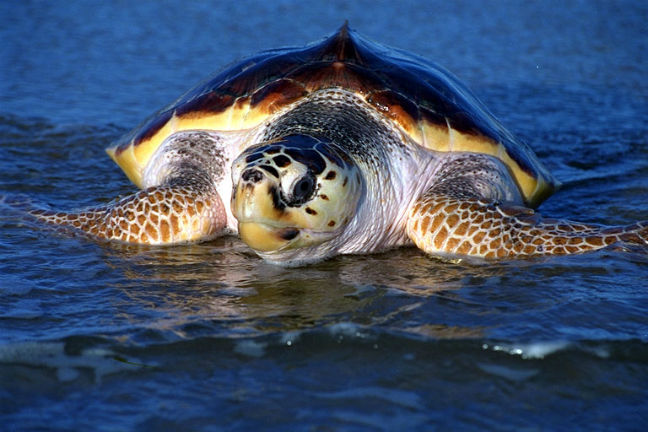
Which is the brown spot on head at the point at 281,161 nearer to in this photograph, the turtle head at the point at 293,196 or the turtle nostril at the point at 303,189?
the turtle head at the point at 293,196

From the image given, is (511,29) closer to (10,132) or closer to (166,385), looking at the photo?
(10,132)

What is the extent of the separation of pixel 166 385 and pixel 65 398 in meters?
0.38

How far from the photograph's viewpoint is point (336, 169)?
14.2ft

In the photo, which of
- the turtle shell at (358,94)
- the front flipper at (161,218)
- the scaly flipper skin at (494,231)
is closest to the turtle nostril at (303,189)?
the scaly flipper skin at (494,231)

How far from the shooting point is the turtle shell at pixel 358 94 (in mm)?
5277

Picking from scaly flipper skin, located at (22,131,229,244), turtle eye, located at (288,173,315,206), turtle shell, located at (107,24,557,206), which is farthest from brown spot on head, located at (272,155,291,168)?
turtle shell, located at (107,24,557,206)

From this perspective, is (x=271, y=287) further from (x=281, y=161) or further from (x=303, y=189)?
(x=281, y=161)

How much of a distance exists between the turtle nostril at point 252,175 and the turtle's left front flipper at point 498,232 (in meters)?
1.32

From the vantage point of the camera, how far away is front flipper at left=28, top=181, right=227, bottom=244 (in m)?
4.96

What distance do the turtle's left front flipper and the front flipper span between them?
4.44 ft

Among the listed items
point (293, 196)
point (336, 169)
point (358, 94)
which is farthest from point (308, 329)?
point (358, 94)

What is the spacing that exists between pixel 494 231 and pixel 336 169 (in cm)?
107

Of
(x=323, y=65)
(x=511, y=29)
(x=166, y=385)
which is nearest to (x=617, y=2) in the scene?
(x=511, y=29)

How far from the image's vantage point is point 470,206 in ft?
15.9
